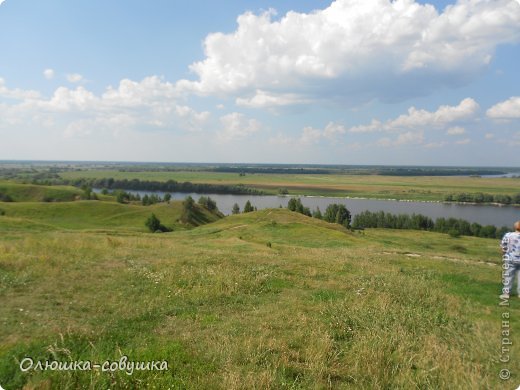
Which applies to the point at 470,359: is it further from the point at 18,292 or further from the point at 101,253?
the point at 101,253

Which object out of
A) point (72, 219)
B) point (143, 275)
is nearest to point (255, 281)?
point (143, 275)

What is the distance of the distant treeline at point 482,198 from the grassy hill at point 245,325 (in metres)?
163

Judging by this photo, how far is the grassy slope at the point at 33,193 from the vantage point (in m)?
96.8

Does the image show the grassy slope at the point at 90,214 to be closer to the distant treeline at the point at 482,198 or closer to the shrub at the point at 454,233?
the shrub at the point at 454,233

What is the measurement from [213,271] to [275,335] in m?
6.12

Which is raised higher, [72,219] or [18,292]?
[18,292]

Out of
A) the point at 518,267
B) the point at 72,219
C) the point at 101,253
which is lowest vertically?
the point at 72,219

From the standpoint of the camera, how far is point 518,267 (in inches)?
405

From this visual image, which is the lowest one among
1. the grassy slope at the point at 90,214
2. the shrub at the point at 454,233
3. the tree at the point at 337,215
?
the shrub at the point at 454,233

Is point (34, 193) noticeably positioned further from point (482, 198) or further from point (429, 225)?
point (482, 198)

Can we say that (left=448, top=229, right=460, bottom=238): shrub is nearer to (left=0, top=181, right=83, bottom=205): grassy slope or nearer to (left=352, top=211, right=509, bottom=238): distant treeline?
(left=352, top=211, right=509, bottom=238): distant treeline

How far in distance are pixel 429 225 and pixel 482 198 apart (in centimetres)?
7649

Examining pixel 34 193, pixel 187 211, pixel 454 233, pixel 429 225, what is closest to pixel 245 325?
pixel 187 211

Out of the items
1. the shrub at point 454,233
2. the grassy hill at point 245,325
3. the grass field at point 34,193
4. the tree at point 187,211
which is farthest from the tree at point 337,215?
the grassy hill at point 245,325
